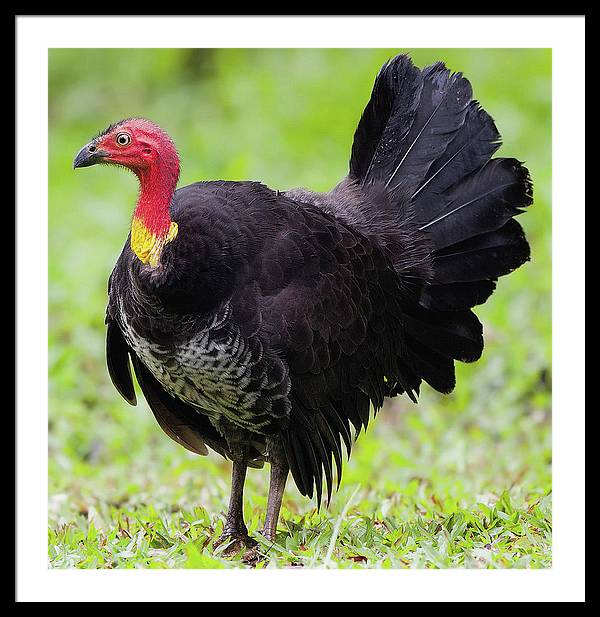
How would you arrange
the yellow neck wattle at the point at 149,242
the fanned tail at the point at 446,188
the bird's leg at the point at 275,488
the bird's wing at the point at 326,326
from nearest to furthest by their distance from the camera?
the yellow neck wattle at the point at 149,242 < the bird's wing at the point at 326,326 < the bird's leg at the point at 275,488 < the fanned tail at the point at 446,188

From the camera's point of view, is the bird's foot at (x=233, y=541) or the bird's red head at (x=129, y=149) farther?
the bird's foot at (x=233, y=541)

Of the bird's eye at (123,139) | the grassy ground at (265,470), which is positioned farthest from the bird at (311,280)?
the grassy ground at (265,470)

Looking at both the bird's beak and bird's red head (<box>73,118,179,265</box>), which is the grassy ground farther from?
the bird's beak

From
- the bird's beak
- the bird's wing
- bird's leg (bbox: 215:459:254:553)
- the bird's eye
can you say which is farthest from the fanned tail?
the bird's beak

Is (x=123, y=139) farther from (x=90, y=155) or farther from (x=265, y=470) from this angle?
(x=265, y=470)

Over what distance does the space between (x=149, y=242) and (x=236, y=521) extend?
1.73m

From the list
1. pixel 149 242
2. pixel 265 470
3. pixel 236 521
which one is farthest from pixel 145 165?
pixel 265 470

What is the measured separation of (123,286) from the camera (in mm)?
5289

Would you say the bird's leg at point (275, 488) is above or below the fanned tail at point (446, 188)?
below

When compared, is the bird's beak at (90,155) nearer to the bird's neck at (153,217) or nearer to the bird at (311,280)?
the bird at (311,280)

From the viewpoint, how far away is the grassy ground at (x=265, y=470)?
5645mm

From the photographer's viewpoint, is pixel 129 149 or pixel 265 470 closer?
pixel 129 149

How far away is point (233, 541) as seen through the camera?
18.6ft

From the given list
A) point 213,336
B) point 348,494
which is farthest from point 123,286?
point 348,494
